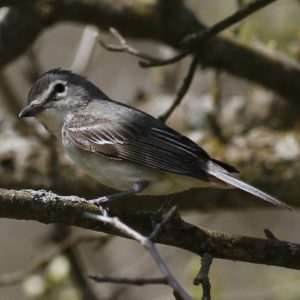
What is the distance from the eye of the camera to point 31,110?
477 centimetres

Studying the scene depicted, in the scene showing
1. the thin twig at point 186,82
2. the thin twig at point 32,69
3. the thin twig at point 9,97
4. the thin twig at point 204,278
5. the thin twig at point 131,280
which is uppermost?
the thin twig at point 131,280

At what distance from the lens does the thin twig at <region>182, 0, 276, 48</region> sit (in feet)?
14.1

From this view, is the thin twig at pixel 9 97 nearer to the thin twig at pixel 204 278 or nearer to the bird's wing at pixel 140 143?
the bird's wing at pixel 140 143

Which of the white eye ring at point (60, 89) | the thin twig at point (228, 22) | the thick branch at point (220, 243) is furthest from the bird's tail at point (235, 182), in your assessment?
the white eye ring at point (60, 89)

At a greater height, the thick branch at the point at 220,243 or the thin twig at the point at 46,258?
the thick branch at the point at 220,243

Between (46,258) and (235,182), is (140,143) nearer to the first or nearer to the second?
(235,182)

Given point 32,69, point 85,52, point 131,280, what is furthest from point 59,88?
point 131,280

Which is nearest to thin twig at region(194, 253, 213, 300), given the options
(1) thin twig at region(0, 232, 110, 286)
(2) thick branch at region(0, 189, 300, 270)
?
(2) thick branch at region(0, 189, 300, 270)

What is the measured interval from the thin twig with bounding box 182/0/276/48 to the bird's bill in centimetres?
100

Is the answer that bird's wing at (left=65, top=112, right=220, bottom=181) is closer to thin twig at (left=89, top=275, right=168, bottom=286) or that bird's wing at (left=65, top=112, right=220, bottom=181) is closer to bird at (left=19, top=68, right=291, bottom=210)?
bird at (left=19, top=68, right=291, bottom=210)

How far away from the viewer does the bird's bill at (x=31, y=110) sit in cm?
471

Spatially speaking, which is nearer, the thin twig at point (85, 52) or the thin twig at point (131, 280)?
the thin twig at point (131, 280)

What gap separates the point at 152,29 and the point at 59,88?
1144 mm

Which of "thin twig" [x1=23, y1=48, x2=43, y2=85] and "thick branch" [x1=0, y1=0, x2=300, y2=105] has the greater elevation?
"thick branch" [x1=0, y1=0, x2=300, y2=105]
